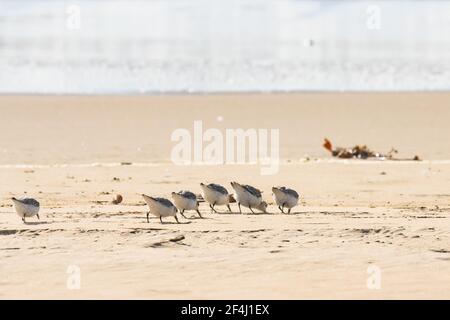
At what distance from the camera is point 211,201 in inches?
559

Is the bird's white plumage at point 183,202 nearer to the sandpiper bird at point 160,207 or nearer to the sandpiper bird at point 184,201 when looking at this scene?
the sandpiper bird at point 184,201

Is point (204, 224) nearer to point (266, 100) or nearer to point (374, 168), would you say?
point (374, 168)

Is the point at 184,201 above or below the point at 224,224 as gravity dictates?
above

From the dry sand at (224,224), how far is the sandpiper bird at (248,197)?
238 mm

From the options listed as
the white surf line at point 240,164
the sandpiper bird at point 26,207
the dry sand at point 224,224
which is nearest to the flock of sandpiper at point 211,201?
the sandpiper bird at point 26,207

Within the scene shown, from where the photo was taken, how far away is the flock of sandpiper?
13.0 meters

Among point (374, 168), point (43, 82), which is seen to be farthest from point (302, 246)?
point (43, 82)

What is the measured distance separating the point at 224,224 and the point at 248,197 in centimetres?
104

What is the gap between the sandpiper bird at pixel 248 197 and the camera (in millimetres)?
13977

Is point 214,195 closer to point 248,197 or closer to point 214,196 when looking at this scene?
point 214,196

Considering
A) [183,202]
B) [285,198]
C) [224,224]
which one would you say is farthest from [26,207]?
[285,198]
